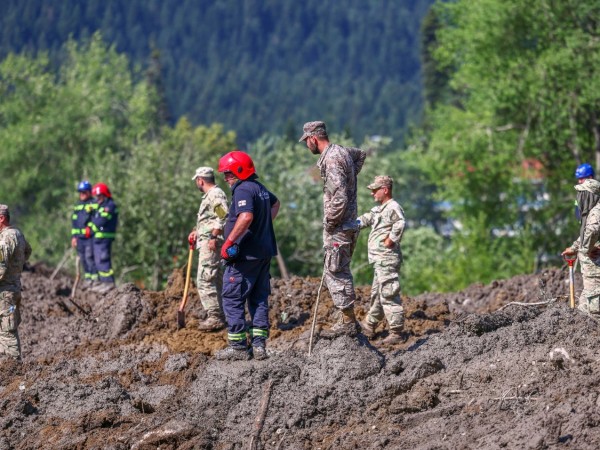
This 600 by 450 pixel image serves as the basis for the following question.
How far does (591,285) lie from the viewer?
1140 cm

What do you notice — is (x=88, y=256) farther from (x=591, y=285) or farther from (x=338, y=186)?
(x=591, y=285)

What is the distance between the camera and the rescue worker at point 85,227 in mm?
18234

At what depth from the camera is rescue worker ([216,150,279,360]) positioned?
407 inches

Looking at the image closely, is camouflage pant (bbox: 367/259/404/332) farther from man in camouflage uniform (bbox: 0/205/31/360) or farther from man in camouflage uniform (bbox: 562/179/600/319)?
man in camouflage uniform (bbox: 0/205/31/360)

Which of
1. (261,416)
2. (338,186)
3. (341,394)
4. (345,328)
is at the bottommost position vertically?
(261,416)

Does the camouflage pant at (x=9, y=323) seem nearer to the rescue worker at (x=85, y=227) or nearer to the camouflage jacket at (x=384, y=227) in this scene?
the camouflage jacket at (x=384, y=227)

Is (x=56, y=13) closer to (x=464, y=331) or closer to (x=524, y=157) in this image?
(x=524, y=157)

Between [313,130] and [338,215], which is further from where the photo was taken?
[313,130]

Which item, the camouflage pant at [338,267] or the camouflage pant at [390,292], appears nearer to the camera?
the camouflage pant at [338,267]

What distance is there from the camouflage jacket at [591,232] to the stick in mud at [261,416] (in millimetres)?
3755

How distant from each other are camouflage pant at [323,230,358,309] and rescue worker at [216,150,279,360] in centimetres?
66

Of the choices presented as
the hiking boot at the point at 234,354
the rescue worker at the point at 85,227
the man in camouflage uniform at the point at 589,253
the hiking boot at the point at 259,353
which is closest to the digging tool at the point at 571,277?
the man in camouflage uniform at the point at 589,253

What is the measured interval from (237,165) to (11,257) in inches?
118

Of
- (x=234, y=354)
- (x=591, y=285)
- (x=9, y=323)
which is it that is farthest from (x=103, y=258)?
(x=591, y=285)
